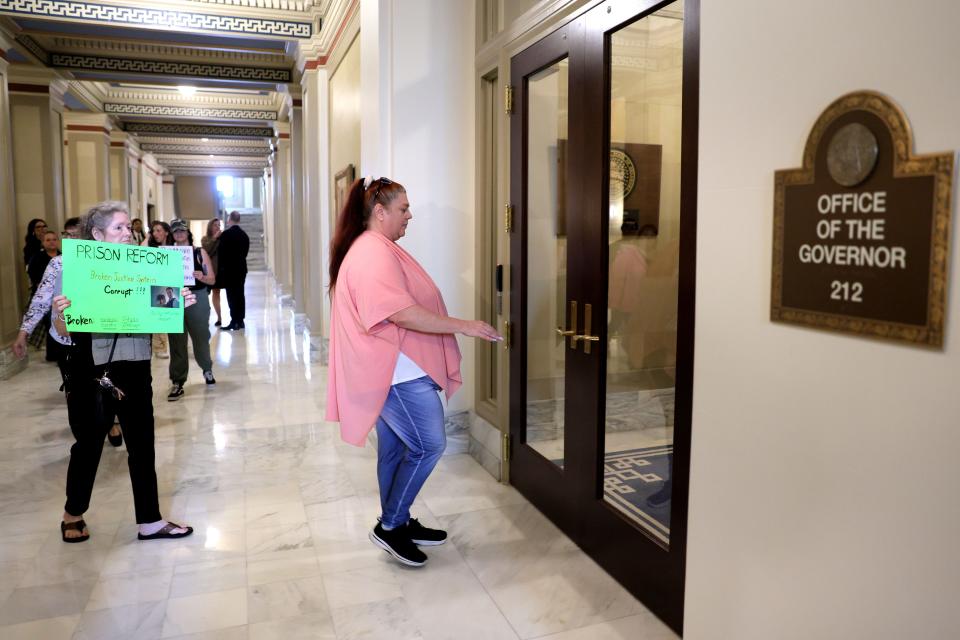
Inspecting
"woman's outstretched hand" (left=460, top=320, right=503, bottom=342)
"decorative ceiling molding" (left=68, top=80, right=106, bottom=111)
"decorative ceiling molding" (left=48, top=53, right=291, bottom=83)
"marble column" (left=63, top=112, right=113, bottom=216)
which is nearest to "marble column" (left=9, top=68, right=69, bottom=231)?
"decorative ceiling molding" (left=48, top=53, right=291, bottom=83)

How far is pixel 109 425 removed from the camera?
3.22 m

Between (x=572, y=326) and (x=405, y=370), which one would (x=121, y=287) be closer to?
(x=405, y=370)

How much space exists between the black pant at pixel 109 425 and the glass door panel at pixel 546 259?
178 centimetres

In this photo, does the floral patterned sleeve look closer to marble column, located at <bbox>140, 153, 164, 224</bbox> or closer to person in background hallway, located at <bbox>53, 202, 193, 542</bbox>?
person in background hallway, located at <bbox>53, 202, 193, 542</bbox>

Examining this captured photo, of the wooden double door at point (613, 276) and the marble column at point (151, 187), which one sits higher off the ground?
the marble column at point (151, 187)

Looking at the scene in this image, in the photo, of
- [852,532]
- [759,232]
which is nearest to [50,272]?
[759,232]

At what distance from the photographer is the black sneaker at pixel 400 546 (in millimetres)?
3031

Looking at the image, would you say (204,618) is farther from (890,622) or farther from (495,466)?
(890,622)

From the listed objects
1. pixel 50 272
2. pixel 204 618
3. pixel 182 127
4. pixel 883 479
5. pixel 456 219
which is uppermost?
pixel 182 127

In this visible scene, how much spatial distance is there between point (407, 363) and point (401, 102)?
199 centimetres

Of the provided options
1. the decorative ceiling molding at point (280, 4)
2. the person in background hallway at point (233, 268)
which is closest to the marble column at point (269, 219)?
the person in background hallway at point (233, 268)

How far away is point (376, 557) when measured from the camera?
3164mm

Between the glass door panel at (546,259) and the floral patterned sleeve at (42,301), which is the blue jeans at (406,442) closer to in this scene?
the glass door panel at (546,259)

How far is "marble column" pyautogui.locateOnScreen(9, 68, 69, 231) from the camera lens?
9.20m
